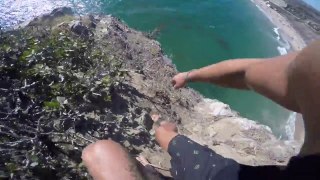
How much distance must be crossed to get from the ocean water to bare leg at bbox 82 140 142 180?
31.4ft

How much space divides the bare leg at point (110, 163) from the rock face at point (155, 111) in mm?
874

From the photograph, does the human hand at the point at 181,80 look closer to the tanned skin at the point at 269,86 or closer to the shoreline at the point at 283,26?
the tanned skin at the point at 269,86

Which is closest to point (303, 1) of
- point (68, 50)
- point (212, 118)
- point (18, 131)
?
point (212, 118)

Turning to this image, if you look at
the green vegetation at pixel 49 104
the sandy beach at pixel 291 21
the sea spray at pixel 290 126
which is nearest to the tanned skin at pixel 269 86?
the green vegetation at pixel 49 104

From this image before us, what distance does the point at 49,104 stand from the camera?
3.36m

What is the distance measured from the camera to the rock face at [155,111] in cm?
417

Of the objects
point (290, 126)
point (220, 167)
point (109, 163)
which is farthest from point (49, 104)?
point (290, 126)

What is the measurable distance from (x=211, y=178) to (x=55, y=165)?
1.24m

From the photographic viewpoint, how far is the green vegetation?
2918 mm

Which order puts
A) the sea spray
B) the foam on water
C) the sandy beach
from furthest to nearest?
1. the sandy beach
2. the sea spray
3. the foam on water

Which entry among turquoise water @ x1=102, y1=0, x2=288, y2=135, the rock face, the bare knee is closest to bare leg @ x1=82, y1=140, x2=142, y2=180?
the bare knee

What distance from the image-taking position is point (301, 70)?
5.56ft

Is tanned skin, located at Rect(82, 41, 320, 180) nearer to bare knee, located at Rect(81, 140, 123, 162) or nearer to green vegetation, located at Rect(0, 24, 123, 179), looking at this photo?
bare knee, located at Rect(81, 140, 123, 162)

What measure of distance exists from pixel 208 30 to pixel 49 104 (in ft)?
47.4
